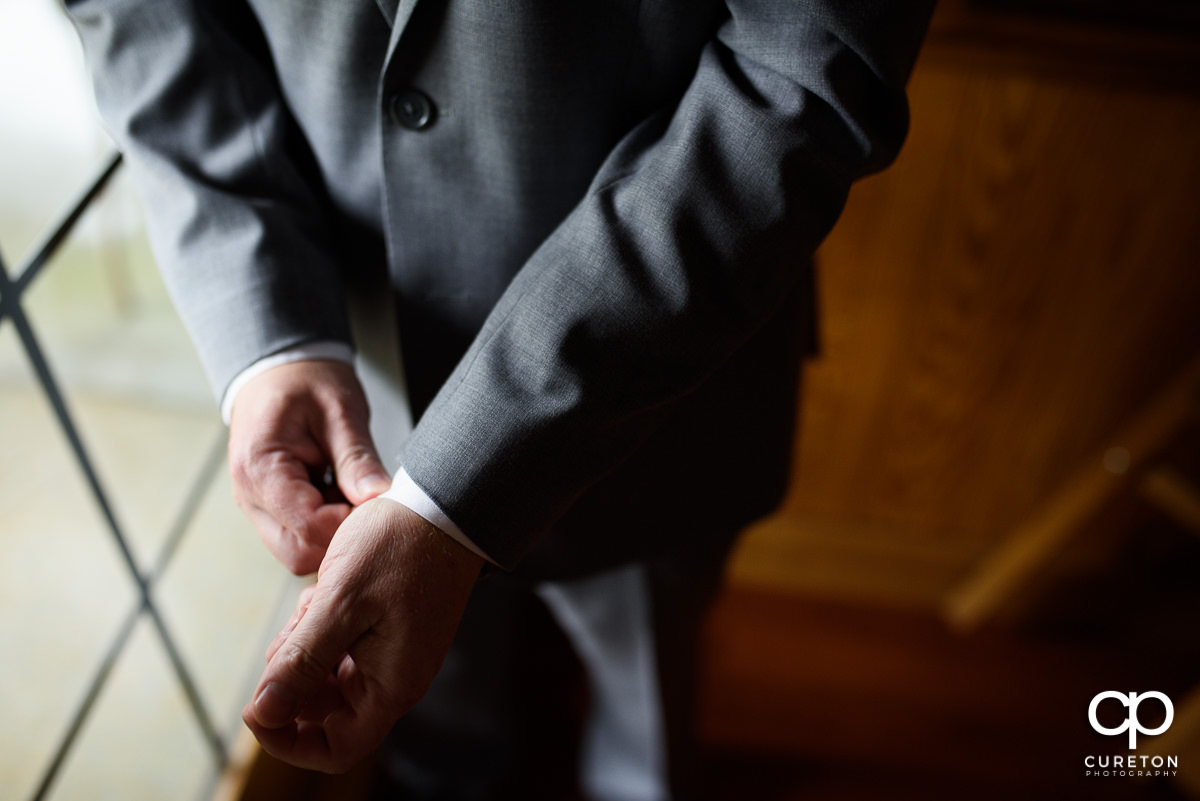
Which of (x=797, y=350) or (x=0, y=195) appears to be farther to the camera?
(x=0, y=195)

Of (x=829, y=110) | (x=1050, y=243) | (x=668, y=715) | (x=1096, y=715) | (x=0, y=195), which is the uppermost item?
(x=829, y=110)

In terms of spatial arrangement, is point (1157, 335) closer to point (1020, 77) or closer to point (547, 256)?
point (1020, 77)

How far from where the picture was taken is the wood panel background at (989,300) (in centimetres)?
105

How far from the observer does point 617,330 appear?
51 cm

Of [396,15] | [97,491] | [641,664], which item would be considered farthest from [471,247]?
[641,664]

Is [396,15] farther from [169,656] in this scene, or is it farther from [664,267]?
[169,656]

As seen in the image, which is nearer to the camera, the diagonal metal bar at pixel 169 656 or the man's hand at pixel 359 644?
the man's hand at pixel 359 644

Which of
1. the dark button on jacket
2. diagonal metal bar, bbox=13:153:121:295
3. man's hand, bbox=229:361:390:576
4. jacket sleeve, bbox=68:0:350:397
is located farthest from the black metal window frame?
the dark button on jacket

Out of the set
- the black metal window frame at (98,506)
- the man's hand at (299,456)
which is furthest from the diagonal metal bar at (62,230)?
the man's hand at (299,456)

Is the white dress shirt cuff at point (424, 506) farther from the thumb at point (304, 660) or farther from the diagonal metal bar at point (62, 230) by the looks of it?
the diagonal metal bar at point (62, 230)

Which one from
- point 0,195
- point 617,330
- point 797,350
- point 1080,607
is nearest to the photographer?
point 617,330

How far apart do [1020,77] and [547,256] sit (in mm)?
829

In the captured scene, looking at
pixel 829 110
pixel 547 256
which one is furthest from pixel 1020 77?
pixel 547 256

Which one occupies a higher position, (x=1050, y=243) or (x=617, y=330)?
(x=617, y=330)
